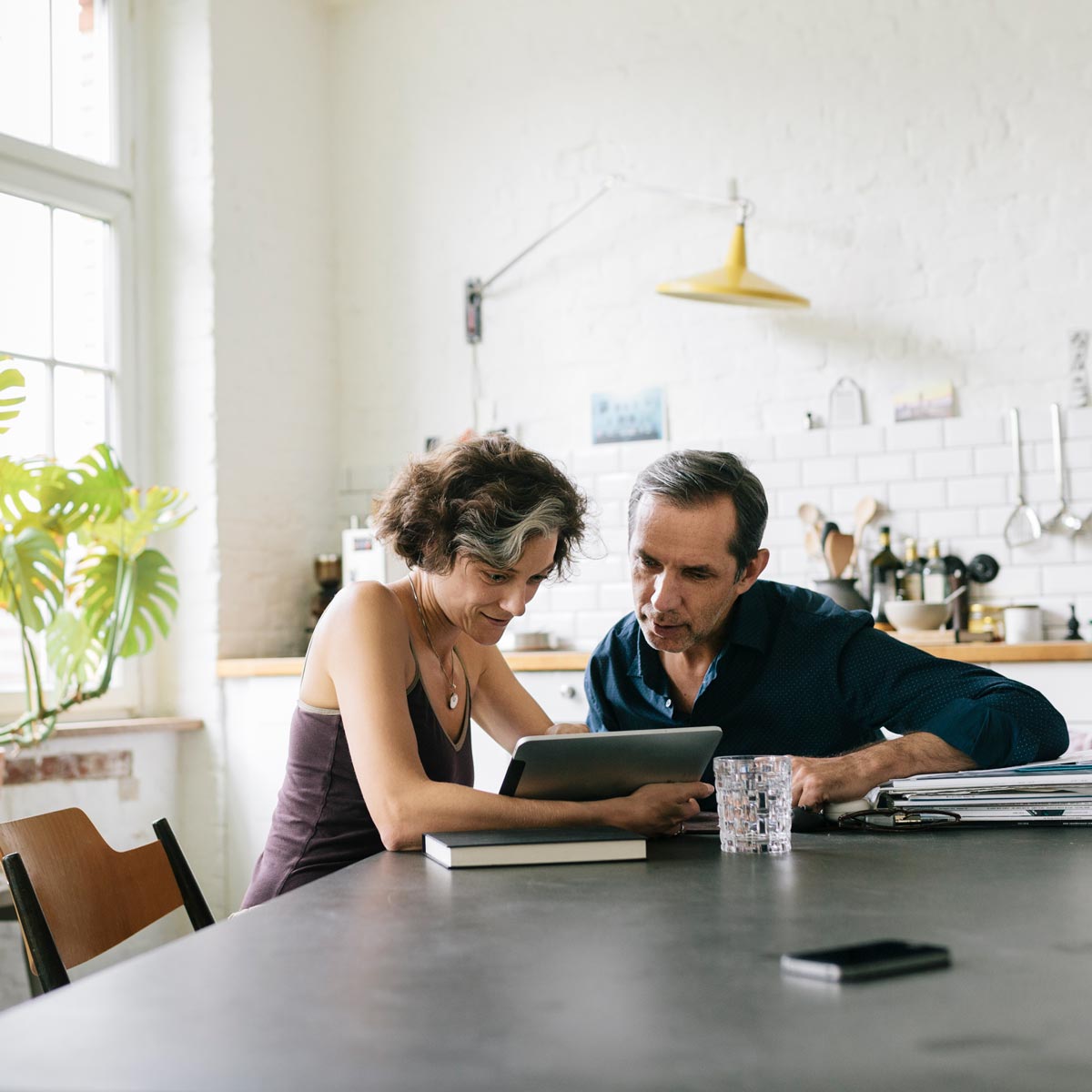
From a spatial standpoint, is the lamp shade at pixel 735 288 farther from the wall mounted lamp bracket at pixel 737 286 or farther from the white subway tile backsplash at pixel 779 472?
the white subway tile backsplash at pixel 779 472

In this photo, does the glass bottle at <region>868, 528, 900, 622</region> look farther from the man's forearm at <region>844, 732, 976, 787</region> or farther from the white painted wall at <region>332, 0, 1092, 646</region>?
the man's forearm at <region>844, 732, 976, 787</region>

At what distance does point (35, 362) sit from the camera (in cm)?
416

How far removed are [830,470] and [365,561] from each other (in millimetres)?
1659

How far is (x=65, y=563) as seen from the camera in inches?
134

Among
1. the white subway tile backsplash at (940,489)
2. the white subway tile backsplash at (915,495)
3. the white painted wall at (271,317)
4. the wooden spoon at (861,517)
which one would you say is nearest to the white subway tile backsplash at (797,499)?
the white subway tile backsplash at (940,489)

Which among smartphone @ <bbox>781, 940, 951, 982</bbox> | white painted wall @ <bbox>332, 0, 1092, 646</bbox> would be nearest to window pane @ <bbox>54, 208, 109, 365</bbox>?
white painted wall @ <bbox>332, 0, 1092, 646</bbox>

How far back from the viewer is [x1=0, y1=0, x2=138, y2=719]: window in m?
4.09

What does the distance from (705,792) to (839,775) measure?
21 centimetres

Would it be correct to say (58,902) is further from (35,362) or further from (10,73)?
(10,73)

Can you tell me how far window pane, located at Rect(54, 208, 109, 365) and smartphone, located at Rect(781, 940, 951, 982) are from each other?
3865mm

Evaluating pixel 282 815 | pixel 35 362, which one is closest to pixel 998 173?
pixel 35 362

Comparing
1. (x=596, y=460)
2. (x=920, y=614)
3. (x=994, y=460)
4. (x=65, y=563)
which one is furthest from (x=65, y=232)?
(x=994, y=460)

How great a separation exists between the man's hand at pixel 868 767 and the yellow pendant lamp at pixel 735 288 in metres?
2.58

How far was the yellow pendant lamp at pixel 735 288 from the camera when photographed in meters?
4.20
